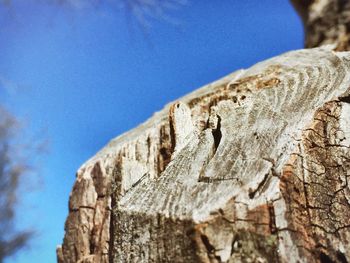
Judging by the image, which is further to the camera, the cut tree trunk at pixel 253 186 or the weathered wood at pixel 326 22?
the weathered wood at pixel 326 22

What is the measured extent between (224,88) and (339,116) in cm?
97

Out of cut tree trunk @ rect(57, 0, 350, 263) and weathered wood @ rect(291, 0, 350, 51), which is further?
weathered wood @ rect(291, 0, 350, 51)

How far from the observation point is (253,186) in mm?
1020

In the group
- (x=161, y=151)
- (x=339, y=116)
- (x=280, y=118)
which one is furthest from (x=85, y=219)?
(x=339, y=116)

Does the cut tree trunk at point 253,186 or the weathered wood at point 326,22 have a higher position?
the weathered wood at point 326,22

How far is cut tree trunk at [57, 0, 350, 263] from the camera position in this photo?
0.95m

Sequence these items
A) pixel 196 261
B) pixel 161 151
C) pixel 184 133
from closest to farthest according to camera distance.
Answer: pixel 196 261 → pixel 184 133 → pixel 161 151

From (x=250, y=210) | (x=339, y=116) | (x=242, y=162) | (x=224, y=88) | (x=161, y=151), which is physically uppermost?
(x=224, y=88)

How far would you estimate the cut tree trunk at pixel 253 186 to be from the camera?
3.13 ft

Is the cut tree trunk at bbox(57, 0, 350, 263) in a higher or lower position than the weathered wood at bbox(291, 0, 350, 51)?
lower

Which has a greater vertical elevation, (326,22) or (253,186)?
(326,22)

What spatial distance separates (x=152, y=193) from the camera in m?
1.15

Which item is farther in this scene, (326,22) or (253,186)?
(326,22)

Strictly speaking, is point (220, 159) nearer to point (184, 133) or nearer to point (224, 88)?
point (184, 133)
